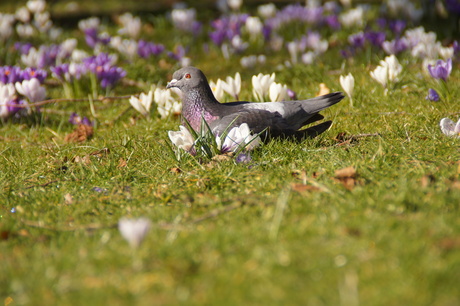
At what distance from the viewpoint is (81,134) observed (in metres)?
4.88

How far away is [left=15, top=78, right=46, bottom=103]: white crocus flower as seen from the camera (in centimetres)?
516

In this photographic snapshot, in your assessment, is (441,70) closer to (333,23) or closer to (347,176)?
(347,176)

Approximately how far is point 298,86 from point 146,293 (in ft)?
14.0

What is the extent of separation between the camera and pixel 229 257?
2.17 m

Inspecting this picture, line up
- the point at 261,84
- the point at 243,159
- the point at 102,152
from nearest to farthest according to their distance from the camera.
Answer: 1. the point at 243,159
2. the point at 102,152
3. the point at 261,84

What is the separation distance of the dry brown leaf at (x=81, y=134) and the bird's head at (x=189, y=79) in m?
1.23

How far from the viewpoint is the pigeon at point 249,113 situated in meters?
3.66

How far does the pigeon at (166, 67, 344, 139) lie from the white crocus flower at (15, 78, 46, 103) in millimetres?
1894

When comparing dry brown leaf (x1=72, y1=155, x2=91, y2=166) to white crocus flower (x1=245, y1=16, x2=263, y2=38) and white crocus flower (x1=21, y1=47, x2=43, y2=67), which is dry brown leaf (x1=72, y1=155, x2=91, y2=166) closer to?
white crocus flower (x1=21, y1=47, x2=43, y2=67)

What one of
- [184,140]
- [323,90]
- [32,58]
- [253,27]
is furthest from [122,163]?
[253,27]

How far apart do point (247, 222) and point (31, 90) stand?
3451 mm

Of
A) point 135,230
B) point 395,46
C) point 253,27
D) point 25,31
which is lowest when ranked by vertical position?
point 253,27

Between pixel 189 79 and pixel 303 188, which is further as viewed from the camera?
pixel 189 79

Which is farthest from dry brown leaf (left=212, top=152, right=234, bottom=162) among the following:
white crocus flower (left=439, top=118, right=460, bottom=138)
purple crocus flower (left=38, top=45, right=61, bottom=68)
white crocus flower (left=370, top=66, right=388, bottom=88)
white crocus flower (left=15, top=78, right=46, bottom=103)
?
purple crocus flower (left=38, top=45, right=61, bottom=68)
